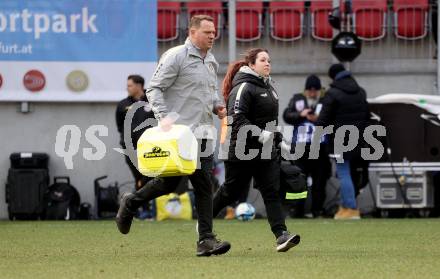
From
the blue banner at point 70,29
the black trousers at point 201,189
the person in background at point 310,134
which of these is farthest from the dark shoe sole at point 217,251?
the blue banner at point 70,29

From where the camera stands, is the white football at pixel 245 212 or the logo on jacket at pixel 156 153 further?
the white football at pixel 245 212

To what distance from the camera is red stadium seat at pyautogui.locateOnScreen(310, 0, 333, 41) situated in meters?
18.8

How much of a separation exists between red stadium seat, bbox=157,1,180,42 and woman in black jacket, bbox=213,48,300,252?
740cm

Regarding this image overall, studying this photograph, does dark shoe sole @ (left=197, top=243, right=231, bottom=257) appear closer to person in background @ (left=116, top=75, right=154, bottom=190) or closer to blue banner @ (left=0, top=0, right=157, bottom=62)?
person in background @ (left=116, top=75, right=154, bottom=190)

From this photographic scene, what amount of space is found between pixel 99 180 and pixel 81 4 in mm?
2577

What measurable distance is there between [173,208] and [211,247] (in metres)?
7.41

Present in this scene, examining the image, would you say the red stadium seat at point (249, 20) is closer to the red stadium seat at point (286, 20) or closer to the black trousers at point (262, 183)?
the red stadium seat at point (286, 20)

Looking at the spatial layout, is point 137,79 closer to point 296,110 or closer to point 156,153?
point 296,110

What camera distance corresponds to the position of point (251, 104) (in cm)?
1103

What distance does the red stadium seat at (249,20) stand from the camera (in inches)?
742

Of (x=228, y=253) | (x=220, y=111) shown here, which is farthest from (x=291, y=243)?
(x=220, y=111)

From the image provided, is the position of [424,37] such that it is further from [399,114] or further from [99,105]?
[99,105]

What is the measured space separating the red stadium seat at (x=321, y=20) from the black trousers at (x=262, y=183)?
7857 mm

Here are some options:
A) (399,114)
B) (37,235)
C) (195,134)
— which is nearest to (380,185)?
(399,114)
